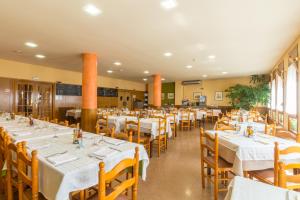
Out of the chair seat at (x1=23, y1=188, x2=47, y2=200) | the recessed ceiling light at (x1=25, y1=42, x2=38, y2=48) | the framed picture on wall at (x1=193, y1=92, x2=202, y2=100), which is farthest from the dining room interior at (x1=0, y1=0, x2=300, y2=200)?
the framed picture on wall at (x1=193, y1=92, x2=202, y2=100)

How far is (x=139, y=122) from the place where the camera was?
12.8ft

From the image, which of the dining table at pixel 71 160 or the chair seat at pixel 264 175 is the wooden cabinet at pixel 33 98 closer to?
the dining table at pixel 71 160

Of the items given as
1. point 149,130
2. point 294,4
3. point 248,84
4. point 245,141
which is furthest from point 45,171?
point 248,84

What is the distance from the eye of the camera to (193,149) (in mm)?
4895

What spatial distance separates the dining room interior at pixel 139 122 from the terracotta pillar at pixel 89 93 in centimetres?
3

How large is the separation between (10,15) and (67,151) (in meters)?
3.10

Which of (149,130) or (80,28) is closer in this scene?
(80,28)

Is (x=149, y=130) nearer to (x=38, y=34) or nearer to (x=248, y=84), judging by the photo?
(x=38, y=34)

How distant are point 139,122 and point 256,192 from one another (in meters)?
2.96

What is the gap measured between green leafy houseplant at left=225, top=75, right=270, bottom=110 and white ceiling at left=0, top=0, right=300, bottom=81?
13.6 ft

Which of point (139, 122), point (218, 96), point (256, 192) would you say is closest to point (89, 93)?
point (139, 122)

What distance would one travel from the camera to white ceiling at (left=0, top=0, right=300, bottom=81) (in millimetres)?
2930

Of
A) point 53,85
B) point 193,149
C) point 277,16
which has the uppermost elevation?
point 277,16

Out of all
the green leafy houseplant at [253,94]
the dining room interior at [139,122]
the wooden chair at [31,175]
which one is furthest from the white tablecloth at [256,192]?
the green leafy houseplant at [253,94]
